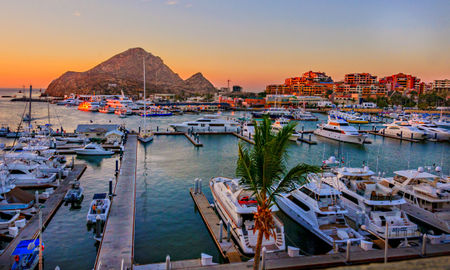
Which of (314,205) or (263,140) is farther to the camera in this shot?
(314,205)

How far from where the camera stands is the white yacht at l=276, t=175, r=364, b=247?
46.8 feet

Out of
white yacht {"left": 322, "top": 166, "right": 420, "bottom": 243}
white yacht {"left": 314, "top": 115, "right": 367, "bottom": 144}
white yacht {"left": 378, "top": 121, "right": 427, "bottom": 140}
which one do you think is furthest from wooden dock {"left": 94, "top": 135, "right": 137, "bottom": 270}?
white yacht {"left": 378, "top": 121, "right": 427, "bottom": 140}

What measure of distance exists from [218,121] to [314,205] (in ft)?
130

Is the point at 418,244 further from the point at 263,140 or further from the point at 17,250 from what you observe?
the point at 17,250

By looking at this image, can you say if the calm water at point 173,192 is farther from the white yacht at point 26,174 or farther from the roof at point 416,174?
the roof at point 416,174

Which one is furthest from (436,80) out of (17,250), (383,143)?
(17,250)

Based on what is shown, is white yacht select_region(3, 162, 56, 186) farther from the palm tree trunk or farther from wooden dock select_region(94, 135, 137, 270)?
the palm tree trunk

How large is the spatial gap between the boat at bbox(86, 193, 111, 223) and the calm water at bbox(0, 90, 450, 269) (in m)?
0.77

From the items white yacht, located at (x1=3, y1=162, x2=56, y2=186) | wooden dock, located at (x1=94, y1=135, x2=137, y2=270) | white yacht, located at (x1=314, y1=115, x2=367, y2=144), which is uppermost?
white yacht, located at (x1=314, y1=115, x2=367, y2=144)

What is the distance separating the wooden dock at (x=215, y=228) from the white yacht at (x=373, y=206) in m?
6.74

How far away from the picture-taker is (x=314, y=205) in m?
15.4

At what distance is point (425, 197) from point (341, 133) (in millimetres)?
30053

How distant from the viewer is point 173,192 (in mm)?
22422

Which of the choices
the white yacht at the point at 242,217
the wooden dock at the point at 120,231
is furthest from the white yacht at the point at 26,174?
the white yacht at the point at 242,217
